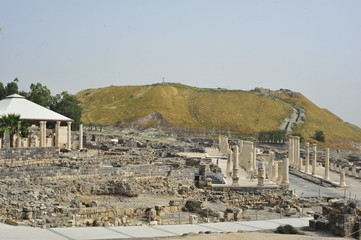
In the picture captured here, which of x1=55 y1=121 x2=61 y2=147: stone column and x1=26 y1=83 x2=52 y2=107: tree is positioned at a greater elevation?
x1=26 y1=83 x2=52 y2=107: tree

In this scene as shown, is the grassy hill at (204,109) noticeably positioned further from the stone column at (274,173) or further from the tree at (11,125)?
the tree at (11,125)

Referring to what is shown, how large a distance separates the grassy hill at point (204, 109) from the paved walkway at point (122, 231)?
9702 centimetres

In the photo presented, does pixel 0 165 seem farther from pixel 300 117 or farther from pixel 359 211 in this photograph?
pixel 300 117

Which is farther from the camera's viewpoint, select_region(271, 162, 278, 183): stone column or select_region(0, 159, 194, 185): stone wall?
select_region(271, 162, 278, 183): stone column

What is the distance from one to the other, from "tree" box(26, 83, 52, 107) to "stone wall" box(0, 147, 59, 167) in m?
26.0

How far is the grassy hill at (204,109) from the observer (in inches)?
4852

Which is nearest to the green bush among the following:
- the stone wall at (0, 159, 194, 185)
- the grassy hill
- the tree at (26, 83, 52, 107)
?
the stone wall at (0, 159, 194, 185)

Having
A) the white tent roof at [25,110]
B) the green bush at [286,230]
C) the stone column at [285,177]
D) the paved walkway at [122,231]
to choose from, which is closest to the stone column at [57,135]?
the white tent roof at [25,110]

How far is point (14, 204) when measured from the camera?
2144cm

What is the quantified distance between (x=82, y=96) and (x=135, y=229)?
5593 inches

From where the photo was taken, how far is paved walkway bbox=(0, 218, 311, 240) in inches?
659

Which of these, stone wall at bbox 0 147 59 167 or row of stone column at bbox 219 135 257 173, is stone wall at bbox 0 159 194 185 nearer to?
stone wall at bbox 0 147 59 167

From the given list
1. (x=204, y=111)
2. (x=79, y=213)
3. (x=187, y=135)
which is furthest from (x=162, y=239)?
(x=204, y=111)

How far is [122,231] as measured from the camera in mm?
18375
